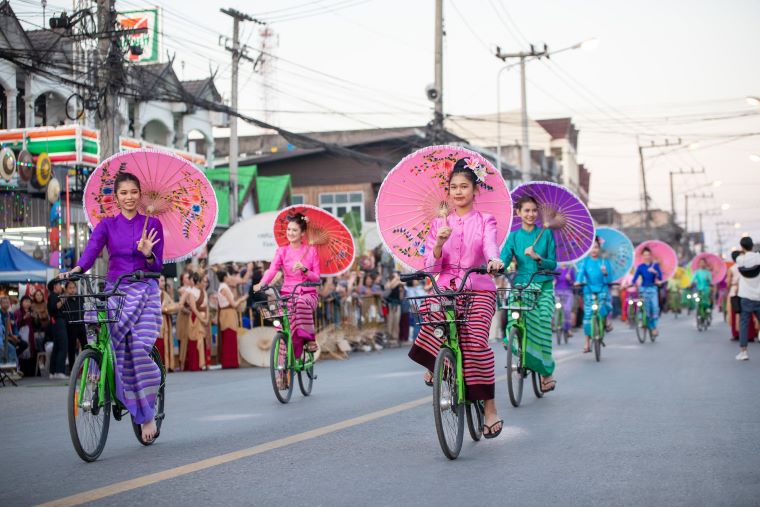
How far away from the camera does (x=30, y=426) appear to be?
10.1m

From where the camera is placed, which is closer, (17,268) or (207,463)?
(207,463)

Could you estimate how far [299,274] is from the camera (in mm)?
12000

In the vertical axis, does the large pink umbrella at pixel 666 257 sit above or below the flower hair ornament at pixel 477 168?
below

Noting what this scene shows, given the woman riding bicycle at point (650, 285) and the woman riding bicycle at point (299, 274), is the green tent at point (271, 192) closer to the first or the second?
the woman riding bicycle at point (650, 285)

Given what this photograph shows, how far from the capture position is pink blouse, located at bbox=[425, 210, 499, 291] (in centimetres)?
757

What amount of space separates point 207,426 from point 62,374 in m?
8.97

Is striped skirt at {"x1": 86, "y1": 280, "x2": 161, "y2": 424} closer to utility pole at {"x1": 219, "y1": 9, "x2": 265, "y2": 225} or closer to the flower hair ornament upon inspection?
the flower hair ornament

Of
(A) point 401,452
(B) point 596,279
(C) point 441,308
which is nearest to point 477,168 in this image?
(C) point 441,308

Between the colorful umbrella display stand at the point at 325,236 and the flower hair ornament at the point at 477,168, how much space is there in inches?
211

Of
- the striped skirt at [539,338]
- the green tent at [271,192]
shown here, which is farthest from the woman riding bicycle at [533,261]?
the green tent at [271,192]

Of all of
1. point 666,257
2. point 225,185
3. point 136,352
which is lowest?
point 136,352

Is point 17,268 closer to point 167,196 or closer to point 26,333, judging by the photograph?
point 26,333

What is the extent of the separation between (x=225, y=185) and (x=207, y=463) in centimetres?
2857

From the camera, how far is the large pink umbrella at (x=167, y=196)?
8.55 meters
